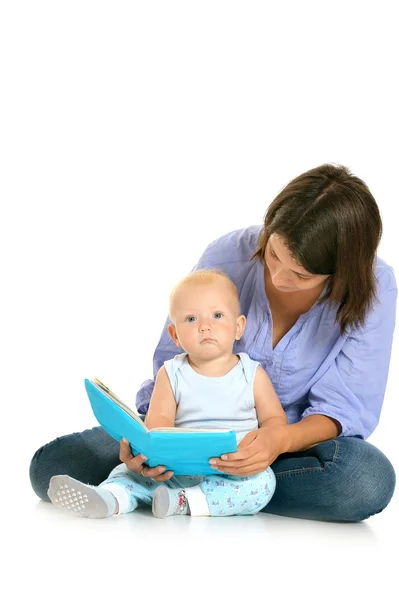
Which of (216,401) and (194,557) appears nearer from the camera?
(194,557)

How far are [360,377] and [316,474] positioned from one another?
1.27ft

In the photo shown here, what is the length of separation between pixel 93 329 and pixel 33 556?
2.96 metres

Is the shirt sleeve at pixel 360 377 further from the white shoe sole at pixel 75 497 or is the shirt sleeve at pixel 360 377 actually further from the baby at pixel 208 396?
the white shoe sole at pixel 75 497

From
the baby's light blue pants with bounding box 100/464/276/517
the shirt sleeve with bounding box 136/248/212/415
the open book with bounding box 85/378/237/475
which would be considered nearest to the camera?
the open book with bounding box 85/378/237/475

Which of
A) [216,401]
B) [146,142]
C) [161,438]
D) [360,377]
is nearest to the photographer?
[161,438]

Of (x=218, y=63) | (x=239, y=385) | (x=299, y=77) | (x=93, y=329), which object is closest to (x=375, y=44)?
(x=299, y=77)

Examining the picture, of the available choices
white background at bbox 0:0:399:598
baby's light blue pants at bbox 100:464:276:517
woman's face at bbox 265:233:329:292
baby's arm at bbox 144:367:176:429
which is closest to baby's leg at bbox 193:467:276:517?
baby's light blue pants at bbox 100:464:276:517

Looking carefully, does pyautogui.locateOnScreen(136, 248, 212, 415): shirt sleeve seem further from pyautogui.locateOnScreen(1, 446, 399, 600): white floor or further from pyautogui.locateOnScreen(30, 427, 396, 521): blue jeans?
pyautogui.locateOnScreen(1, 446, 399, 600): white floor

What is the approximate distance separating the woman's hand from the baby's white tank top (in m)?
0.12

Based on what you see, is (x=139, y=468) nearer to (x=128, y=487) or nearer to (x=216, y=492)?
(x=128, y=487)

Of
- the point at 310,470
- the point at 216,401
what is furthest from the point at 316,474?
the point at 216,401

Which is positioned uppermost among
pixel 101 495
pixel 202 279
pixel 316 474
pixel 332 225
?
pixel 332 225

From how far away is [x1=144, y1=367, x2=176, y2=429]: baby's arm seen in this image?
3006 mm

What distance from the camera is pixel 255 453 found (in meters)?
2.78
